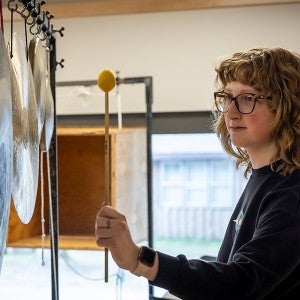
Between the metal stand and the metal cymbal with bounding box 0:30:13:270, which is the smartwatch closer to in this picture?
the metal cymbal with bounding box 0:30:13:270

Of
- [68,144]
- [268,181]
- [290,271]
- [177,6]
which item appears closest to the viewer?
[290,271]

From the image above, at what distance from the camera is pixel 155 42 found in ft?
8.31

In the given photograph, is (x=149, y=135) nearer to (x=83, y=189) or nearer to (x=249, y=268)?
(x=83, y=189)

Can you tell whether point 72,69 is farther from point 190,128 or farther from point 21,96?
point 21,96

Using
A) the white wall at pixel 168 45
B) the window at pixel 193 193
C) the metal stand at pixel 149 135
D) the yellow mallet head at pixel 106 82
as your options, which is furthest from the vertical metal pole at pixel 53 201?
the window at pixel 193 193

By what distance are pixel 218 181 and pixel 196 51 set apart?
3.20ft

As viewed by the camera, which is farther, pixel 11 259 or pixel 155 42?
pixel 11 259

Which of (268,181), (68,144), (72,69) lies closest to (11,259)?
(68,144)

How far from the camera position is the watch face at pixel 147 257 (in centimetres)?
81

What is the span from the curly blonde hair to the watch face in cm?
31

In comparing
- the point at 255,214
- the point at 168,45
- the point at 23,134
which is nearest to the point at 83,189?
the point at 168,45

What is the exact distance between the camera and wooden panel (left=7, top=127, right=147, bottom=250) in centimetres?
209

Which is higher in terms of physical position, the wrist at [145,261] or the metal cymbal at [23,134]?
the metal cymbal at [23,134]

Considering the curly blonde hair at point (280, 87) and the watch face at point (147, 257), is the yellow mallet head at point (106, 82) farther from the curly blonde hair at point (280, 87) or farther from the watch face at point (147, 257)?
the watch face at point (147, 257)
